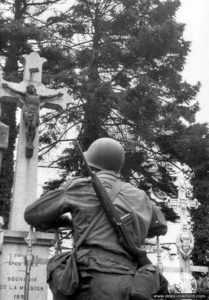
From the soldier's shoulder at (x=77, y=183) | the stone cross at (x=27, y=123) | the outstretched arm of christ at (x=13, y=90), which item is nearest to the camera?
the soldier's shoulder at (x=77, y=183)

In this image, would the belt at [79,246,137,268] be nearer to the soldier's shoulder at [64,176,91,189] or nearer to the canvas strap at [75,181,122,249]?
the canvas strap at [75,181,122,249]

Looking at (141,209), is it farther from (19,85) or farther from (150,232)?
(19,85)

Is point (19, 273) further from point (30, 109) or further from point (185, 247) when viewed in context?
point (30, 109)

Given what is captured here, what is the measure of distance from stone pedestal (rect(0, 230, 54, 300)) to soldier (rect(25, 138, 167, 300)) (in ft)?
19.1

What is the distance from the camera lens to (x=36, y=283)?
26.7 ft

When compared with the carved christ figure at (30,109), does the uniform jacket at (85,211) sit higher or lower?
lower

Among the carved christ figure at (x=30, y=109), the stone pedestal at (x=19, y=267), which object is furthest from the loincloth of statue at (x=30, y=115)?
the stone pedestal at (x=19, y=267)

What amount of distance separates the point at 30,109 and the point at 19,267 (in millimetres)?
3457

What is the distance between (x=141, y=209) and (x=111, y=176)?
25 centimetres

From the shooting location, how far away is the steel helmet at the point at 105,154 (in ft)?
8.77

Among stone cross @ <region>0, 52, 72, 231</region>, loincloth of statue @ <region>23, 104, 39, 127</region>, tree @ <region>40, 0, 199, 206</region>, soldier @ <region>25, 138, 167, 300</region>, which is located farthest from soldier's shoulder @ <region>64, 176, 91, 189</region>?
tree @ <region>40, 0, 199, 206</region>

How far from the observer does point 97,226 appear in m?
2.43

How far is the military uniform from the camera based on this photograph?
2287 millimetres

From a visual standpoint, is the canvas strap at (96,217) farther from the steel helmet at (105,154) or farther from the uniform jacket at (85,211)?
the steel helmet at (105,154)
